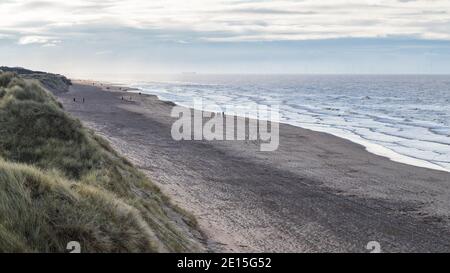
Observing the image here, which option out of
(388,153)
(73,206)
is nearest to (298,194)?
(73,206)

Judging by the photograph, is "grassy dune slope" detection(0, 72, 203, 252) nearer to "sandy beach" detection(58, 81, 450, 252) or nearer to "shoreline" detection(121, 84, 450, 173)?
"sandy beach" detection(58, 81, 450, 252)

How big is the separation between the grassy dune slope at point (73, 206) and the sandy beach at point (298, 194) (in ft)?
7.47

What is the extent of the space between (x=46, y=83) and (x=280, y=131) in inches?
2235

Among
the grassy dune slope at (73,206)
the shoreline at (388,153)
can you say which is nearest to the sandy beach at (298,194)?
the shoreline at (388,153)

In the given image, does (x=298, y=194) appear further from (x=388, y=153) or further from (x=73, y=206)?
(x=388, y=153)

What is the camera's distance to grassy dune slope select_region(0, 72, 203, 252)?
19.9ft

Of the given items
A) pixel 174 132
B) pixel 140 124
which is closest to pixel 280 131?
pixel 174 132

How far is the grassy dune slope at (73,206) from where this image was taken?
607 cm

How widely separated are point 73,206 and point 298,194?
12.3 m

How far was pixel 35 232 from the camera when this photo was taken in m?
5.91

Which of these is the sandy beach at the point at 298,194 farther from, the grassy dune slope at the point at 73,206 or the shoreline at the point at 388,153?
the grassy dune slope at the point at 73,206

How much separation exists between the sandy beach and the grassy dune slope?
2278 millimetres

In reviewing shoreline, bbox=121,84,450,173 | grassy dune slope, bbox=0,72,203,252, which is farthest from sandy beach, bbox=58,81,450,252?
grassy dune slope, bbox=0,72,203,252
